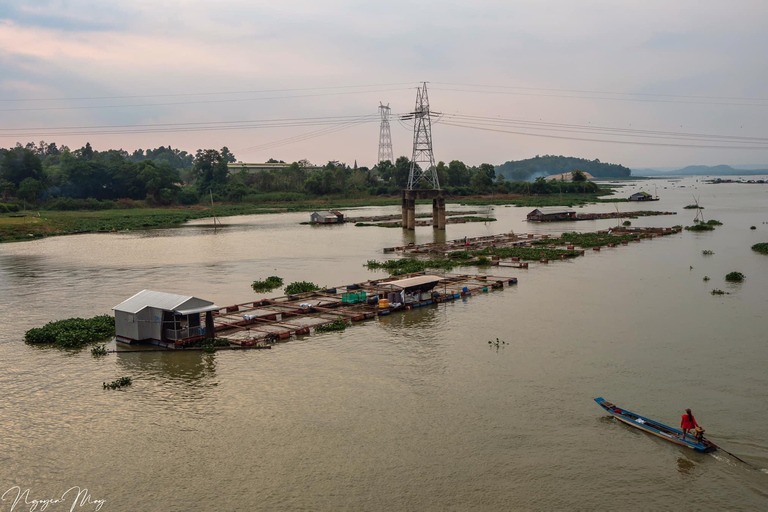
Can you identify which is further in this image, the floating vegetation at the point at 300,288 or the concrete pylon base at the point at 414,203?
the concrete pylon base at the point at 414,203

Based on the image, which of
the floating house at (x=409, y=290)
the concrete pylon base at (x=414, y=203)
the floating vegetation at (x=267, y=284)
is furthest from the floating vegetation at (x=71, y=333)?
the concrete pylon base at (x=414, y=203)

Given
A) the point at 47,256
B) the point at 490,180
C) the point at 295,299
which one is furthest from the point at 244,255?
the point at 490,180

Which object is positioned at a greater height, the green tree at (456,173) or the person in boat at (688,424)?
the green tree at (456,173)

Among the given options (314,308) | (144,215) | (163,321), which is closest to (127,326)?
(163,321)

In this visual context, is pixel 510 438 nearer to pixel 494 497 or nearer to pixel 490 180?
pixel 494 497

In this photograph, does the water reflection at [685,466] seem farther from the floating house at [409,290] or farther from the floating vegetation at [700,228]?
the floating vegetation at [700,228]
